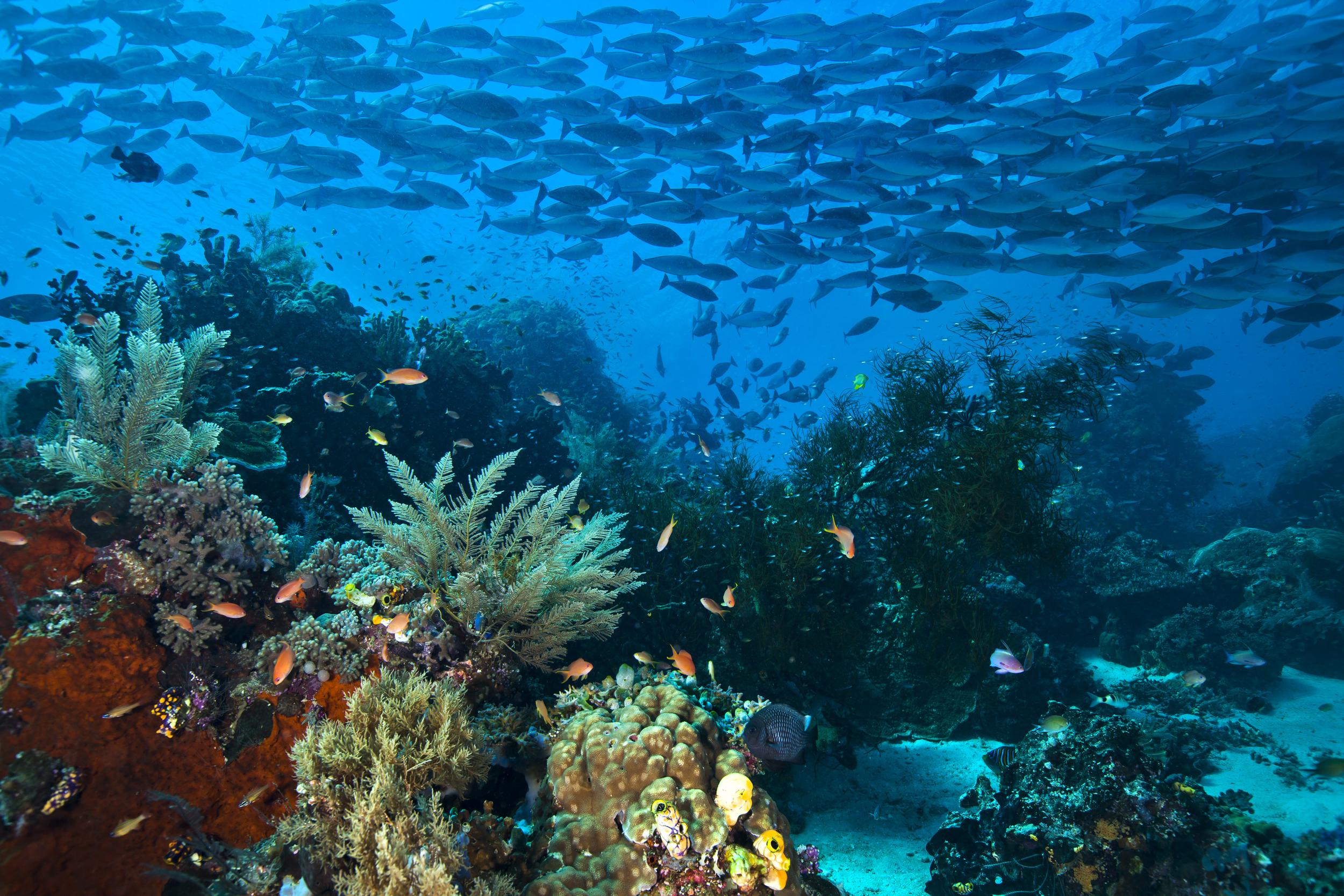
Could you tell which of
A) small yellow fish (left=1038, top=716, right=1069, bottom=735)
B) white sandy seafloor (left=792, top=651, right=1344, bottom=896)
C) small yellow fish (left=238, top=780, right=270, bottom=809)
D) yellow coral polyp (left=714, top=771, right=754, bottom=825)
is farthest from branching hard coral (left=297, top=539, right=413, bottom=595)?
small yellow fish (left=1038, top=716, right=1069, bottom=735)

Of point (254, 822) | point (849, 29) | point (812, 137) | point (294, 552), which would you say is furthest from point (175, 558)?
point (849, 29)

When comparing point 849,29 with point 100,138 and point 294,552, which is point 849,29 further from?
point 100,138

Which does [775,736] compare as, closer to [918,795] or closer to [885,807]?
[885,807]

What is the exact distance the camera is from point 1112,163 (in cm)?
1409

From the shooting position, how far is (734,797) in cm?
277

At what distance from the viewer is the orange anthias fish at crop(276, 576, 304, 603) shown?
12.1 feet

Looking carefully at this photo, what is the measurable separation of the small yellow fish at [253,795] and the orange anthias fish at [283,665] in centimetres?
63

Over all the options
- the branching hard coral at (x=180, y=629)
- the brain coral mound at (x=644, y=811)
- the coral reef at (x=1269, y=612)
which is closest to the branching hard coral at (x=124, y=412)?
the branching hard coral at (x=180, y=629)

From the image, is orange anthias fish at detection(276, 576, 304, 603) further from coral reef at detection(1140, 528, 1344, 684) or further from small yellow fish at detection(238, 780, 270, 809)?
coral reef at detection(1140, 528, 1344, 684)

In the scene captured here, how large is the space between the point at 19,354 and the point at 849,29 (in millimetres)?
111511

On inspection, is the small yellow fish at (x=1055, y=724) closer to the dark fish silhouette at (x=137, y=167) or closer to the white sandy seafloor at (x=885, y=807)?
the white sandy seafloor at (x=885, y=807)

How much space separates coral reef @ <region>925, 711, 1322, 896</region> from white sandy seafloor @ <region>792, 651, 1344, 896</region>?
1.91 feet

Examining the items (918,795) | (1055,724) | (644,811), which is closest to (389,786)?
(644,811)

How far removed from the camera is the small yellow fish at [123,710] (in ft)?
10.0
